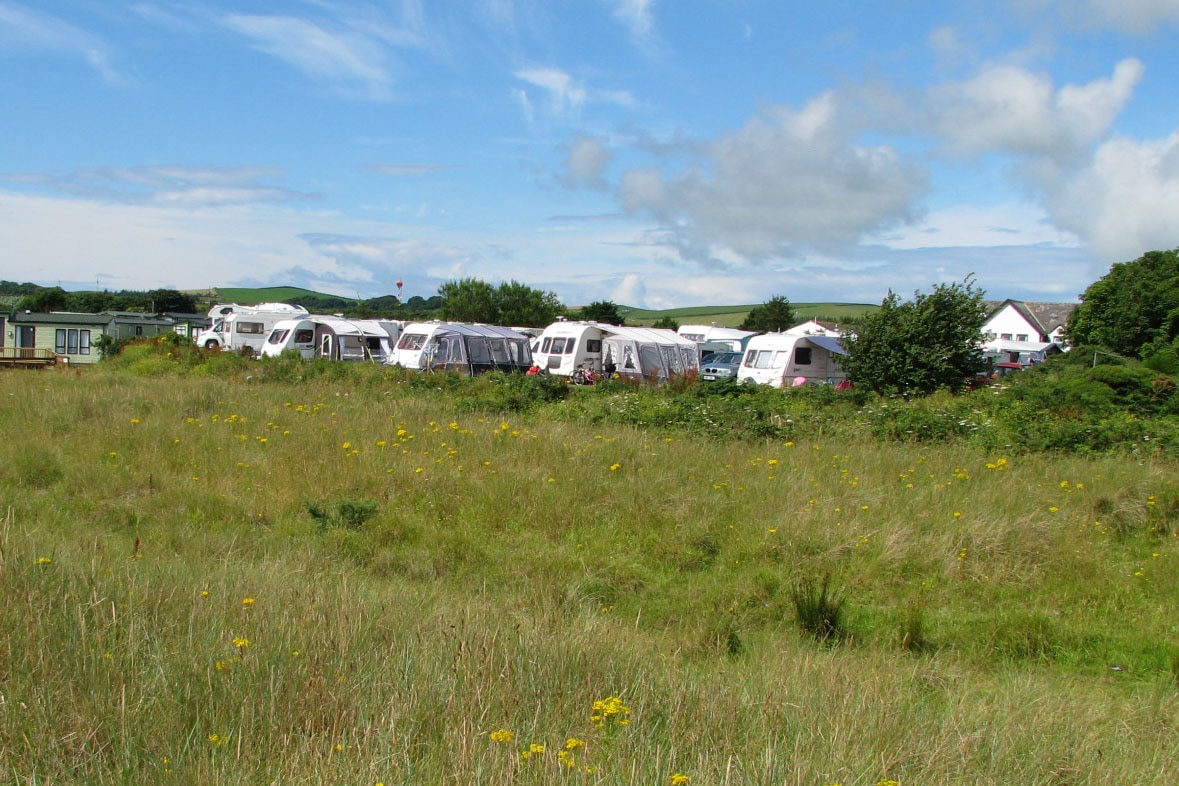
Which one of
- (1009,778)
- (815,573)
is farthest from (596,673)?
(815,573)

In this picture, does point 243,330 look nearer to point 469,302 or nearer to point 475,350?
point 475,350

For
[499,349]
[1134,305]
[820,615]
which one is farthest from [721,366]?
[820,615]

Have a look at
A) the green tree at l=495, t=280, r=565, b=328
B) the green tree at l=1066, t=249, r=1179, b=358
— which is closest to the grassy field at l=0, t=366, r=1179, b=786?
the green tree at l=1066, t=249, r=1179, b=358

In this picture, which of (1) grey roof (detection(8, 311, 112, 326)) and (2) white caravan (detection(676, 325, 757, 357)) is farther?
(1) grey roof (detection(8, 311, 112, 326))

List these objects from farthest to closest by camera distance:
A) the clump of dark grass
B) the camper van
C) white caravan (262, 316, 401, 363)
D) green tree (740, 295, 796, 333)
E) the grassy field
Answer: green tree (740, 295, 796, 333)
white caravan (262, 316, 401, 363)
the camper van
the clump of dark grass
the grassy field

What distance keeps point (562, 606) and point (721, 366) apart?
104 feet

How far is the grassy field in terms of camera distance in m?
3.03

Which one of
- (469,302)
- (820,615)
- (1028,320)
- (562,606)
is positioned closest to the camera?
(562,606)

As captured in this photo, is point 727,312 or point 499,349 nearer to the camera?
point 499,349

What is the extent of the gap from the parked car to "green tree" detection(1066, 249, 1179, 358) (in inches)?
631

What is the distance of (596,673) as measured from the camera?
12.6 ft

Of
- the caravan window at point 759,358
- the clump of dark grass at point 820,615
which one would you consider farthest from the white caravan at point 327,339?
the clump of dark grass at point 820,615

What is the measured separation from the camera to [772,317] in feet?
281

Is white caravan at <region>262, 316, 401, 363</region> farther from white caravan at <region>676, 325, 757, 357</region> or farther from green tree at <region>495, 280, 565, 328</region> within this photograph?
green tree at <region>495, 280, 565, 328</region>
